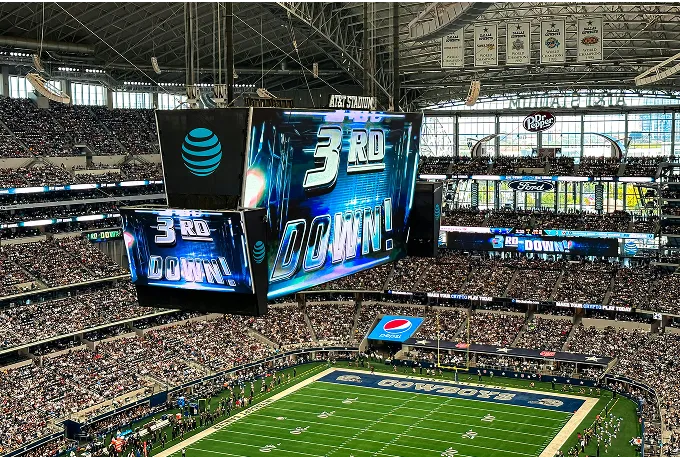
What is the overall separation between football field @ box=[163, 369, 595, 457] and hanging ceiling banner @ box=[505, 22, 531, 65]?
1540cm

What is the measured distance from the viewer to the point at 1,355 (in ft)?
135

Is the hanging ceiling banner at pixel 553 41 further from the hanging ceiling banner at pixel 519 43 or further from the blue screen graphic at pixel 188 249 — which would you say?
the blue screen graphic at pixel 188 249

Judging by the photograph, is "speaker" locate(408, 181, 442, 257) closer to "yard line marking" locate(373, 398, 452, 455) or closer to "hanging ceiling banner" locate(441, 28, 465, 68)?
"yard line marking" locate(373, 398, 452, 455)

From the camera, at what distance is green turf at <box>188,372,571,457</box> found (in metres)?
35.2

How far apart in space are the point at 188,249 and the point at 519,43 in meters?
25.0

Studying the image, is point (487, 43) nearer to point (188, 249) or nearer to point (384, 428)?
point (384, 428)

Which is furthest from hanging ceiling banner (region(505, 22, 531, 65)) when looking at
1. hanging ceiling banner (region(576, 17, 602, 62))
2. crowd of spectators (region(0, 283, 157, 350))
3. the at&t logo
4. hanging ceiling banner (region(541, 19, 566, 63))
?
the at&t logo

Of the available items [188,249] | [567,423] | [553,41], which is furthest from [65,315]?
[188,249]

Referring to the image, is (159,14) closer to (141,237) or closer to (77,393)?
(77,393)

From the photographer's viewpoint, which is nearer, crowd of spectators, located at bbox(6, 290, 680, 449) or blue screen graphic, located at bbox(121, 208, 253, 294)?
blue screen graphic, located at bbox(121, 208, 253, 294)

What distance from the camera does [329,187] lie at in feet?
51.8

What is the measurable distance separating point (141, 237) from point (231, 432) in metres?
24.5

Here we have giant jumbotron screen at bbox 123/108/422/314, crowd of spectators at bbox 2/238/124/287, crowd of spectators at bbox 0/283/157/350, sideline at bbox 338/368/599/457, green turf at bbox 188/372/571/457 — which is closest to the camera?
giant jumbotron screen at bbox 123/108/422/314

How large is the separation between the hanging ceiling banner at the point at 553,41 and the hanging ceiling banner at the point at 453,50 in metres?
3.31
